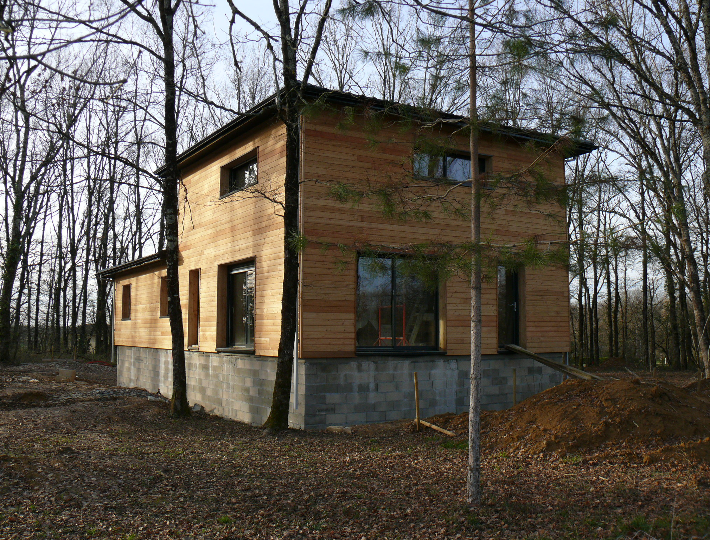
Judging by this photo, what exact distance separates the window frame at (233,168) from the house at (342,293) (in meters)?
0.03

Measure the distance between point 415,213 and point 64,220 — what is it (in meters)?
29.3

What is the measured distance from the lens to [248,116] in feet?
35.4

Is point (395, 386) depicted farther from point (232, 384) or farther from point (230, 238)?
point (230, 238)

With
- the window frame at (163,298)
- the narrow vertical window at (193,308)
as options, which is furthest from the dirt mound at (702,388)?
the window frame at (163,298)

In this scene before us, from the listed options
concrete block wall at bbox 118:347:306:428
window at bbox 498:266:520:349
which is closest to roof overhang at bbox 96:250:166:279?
concrete block wall at bbox 118:347:306:428

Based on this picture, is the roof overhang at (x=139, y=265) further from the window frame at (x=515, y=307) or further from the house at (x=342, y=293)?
the window frame at (x=515, y=307)

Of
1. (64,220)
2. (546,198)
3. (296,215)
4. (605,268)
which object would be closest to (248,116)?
(296,215)

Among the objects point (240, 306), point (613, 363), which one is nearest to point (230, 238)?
point (240, 306)

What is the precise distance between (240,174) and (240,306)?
2872 mm

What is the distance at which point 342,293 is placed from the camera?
32.8ft

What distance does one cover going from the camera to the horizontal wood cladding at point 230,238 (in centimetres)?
1043

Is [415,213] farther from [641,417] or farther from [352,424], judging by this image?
[352,424]

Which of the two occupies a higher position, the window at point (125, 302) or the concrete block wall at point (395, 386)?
the window at point (125, 302)

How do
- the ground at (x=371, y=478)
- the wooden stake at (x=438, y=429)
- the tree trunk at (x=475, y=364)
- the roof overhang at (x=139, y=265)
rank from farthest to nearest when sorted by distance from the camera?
1. the roof overhang at (x=139, y=265)
2. the wooden stake at (x=438, y=429)
3. the tree trunk at (x=475, y=364)
4. the ground at (x=371, y=478)
